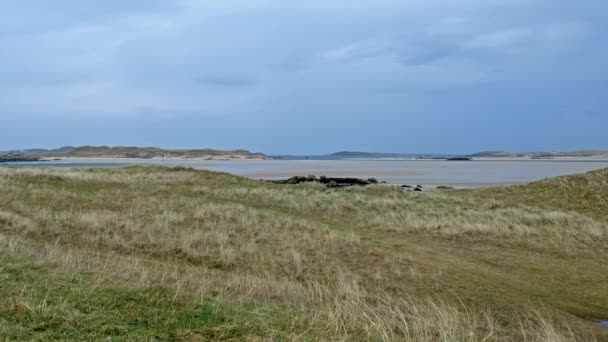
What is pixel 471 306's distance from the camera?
32.1 ft

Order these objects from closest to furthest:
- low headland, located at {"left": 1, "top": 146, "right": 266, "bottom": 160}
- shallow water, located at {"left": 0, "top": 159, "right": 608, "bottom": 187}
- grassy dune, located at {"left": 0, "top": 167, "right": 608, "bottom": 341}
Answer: grassy dune, located at {"left": 0, "top": 167, "right": 608, "bottom": 341}, shallow water, located at {"left": 0, "top": 159, "right": 608, "bottom": 187}, low headland, located at {"left": 1, "top": 146, "right": 266, "bottom": 160}

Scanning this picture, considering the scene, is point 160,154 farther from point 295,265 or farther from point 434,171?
point 295,265

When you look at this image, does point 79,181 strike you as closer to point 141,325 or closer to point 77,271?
point 77,271

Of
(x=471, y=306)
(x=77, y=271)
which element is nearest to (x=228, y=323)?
(x=77, y=271)

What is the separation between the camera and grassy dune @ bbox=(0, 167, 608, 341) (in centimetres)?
600

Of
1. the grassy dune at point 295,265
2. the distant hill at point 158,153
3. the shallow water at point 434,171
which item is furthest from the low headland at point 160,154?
the grassy dune at point 295,265

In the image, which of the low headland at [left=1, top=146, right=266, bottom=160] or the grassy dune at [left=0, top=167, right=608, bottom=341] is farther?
the low headland at [left=1, top=146, right=266, bottom=160]

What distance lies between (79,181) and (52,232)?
15.1 metres

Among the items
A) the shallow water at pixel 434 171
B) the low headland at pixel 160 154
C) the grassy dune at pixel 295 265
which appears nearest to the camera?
the grassy dune at pixel 295 265

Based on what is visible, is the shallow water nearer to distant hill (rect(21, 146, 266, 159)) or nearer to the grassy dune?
the grassy dune

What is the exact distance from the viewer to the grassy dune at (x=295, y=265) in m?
6.00

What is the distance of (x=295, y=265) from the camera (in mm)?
12516

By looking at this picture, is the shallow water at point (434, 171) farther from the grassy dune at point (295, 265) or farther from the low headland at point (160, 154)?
the low headland at point (160, 154)

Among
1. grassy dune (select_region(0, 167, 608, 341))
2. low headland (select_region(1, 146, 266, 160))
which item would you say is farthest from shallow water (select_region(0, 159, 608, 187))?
low headland (select_region(1, 146, 266, 160))
